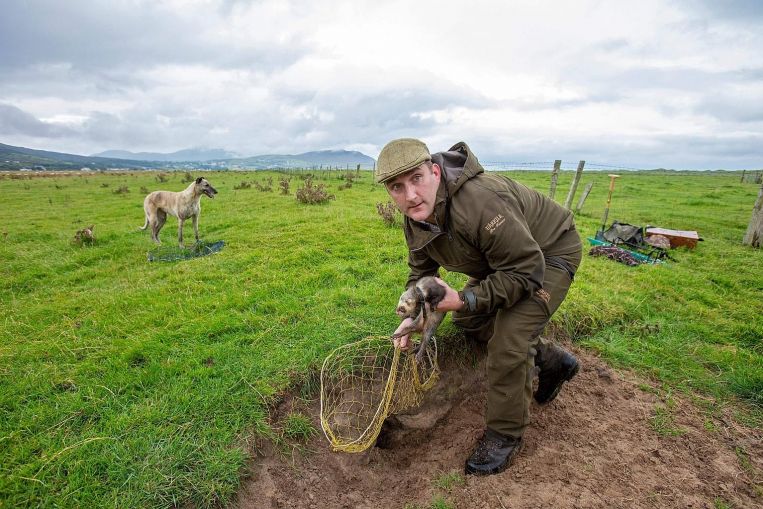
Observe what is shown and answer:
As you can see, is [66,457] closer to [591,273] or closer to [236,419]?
[236,419]

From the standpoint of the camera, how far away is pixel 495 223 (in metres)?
2.52

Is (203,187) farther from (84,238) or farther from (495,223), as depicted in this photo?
(495,223)

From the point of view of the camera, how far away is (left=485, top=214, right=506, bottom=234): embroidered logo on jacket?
2514mm

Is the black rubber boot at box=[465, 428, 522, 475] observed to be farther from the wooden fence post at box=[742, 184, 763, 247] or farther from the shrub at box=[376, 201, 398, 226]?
the wooden fence post at box=[742, 184, 763, 247]

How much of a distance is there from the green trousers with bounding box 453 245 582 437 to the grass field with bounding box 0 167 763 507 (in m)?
1.83

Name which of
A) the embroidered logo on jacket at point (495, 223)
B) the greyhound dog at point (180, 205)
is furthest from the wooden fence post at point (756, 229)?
the greyhound dog at point (180, 205)

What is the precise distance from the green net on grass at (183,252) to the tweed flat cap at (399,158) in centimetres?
685

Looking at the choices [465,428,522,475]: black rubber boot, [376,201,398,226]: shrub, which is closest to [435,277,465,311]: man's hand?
[465,428,522,475]: black rubber boot

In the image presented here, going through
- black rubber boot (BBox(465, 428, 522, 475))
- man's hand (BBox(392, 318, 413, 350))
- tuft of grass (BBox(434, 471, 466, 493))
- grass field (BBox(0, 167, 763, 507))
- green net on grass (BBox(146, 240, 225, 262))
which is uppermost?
man's hand (BBox(392, 318, 413, 350))

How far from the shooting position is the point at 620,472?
9.66 ft

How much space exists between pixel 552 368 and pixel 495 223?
6.20ft

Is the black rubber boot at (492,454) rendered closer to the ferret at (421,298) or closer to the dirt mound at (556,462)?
the dirt mound at (556,462)

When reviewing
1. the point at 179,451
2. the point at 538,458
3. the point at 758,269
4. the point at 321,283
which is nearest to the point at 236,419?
the point at 179,451

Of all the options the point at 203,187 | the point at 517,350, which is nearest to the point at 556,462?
the point at 517,350
